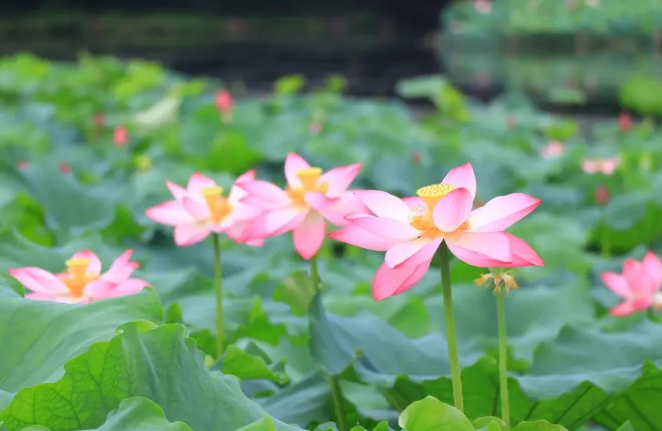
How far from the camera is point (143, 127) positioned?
3.29m

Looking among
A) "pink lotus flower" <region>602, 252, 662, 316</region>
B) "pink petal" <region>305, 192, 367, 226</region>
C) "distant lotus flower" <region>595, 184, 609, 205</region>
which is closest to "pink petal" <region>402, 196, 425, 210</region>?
"pink petal" <region>305, 192, 367, 226</region>

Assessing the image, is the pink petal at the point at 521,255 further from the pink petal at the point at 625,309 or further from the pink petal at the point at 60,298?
the pink petal at the point at 625,309

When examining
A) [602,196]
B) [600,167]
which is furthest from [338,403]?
[600,167]

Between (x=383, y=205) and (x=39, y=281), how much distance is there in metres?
0.37

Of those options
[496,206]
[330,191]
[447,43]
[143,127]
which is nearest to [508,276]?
[496,206]

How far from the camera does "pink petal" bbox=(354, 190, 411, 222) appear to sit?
30.9 inches

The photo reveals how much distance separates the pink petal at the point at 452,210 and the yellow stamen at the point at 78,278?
1.29ft

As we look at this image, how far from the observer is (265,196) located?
100 centimetres

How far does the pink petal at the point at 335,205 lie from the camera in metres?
0.97

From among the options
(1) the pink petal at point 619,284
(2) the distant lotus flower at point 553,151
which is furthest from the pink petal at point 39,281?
(2) the distant lotus flower at point 553,151

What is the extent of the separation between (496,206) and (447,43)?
10.3m

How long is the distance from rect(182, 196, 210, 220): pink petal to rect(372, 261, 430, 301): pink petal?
389mm

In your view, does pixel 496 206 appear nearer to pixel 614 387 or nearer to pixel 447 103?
pixel 614 387

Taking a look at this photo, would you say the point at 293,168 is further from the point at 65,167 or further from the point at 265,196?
the point at 65,167
